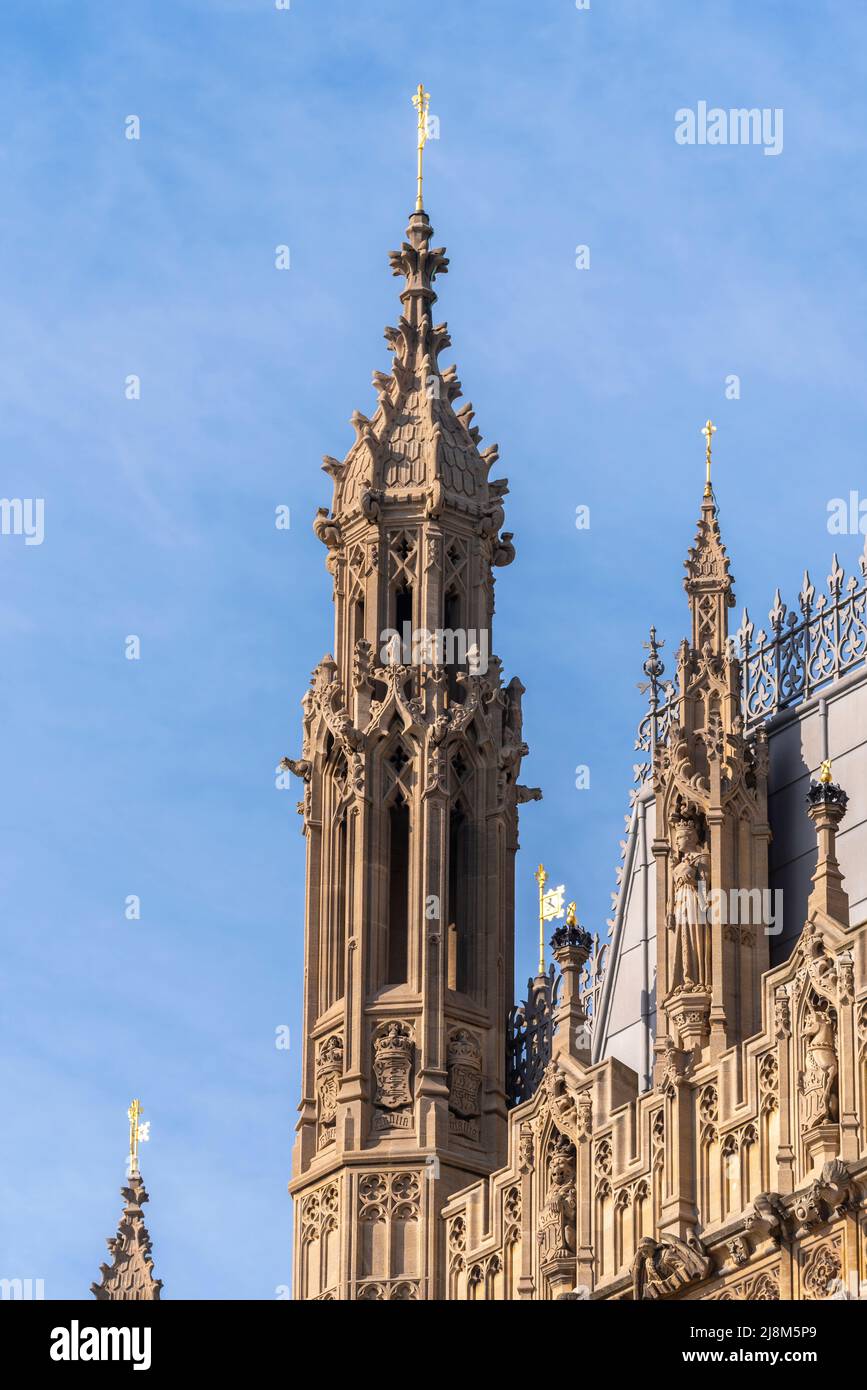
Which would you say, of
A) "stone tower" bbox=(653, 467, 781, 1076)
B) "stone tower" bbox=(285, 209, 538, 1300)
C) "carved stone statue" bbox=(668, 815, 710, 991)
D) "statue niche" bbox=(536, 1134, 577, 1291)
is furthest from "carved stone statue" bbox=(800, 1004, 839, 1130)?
"stone tower" bbox=(285, 209, 538, 1300)

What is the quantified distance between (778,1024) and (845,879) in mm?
4044

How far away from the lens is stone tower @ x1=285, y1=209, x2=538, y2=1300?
53.6 meters

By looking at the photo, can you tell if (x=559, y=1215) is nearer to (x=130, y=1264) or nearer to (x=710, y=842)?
(x=710, y=842)

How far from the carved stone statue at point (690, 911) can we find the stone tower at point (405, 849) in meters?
3.69

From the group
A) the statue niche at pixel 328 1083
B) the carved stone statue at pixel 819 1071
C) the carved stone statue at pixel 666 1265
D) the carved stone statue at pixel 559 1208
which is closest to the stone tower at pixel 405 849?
the statue niche at pixel 328 1083

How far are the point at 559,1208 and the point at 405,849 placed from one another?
6.62 m

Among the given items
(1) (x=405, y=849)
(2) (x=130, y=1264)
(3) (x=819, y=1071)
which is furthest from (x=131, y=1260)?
(3) (x=819, y=1071)

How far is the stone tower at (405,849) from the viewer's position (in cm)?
5359

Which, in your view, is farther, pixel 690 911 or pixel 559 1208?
pixel 690 911

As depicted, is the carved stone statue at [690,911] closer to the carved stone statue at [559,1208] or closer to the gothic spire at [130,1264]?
the carved stone statue at [559,1208]

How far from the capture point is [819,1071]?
1832 inches

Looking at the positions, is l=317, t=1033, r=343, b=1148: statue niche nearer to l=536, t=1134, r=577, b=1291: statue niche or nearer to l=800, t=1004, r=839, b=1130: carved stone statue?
l=536, t=1134, r=577, b=1291: statue niche

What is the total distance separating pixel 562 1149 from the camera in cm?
5147
